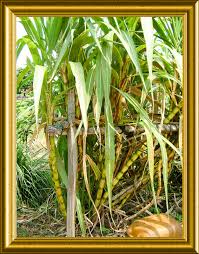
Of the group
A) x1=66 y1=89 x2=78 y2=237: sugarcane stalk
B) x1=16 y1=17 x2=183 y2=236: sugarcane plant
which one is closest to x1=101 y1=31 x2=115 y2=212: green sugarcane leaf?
x1=16 y1=17 x2=183 y2=236: sugarcane plant

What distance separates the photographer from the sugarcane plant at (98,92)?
1.12 metres

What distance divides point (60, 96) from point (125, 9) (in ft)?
1.14

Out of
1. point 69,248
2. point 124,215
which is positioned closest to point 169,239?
point 69,248

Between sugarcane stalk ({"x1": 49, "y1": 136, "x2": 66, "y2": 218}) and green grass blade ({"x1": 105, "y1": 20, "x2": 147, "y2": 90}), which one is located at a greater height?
green grass blade ({"x1": 105, "y1": 20, "x2": 147, "y2": 90})

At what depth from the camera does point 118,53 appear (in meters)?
1.23

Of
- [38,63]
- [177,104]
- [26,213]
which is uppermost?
[38,63]

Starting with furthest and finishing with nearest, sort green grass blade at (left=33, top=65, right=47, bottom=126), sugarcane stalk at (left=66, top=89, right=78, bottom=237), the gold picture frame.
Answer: sugarcane stalk at (left=66, top=89, right=78, bottom=237) → green grass blade at (left=33, top=65, right=47, bottom=126) → the gold picture frame

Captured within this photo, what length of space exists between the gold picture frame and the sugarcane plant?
88 millimetres

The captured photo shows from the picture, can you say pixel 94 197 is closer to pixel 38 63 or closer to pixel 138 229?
pixel 138 229

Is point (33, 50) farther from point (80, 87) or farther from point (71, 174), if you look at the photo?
point (71, 174)

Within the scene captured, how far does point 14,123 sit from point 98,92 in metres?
0.23

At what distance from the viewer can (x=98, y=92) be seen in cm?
112

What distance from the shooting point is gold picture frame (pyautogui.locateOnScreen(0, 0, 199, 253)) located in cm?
95

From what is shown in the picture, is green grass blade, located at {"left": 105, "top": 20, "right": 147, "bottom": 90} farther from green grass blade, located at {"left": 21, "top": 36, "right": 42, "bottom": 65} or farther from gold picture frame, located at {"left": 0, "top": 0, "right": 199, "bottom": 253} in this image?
green grass blade, located at {"left": 21, "top": 36, "right": 42, "bottom": 65}
